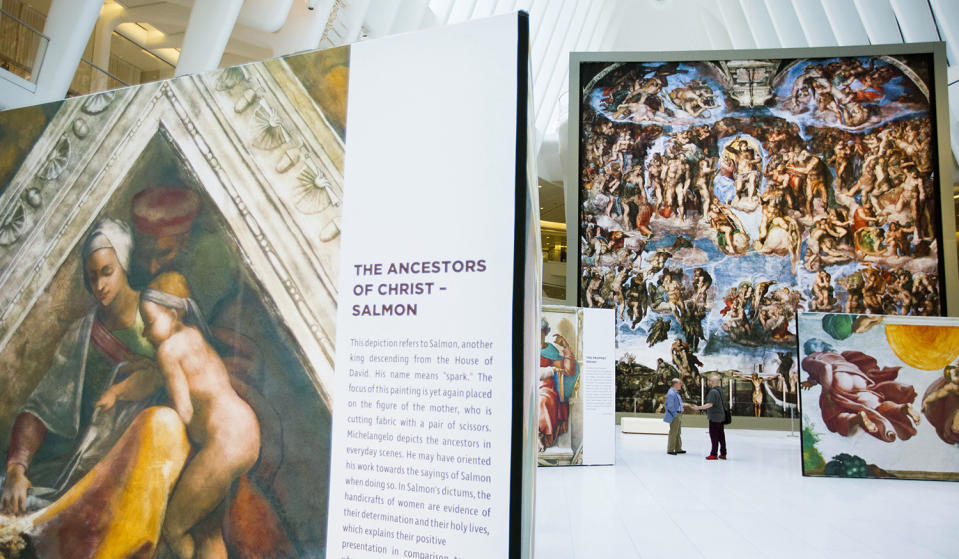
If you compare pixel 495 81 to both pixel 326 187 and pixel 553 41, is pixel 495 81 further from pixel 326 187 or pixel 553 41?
pixel 553 41

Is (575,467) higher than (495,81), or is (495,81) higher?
(495,81)

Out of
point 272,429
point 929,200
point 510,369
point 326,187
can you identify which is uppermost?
point 929,200

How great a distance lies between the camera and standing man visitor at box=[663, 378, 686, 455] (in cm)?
1191

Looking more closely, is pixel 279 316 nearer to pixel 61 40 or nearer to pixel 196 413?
pixel 196 413

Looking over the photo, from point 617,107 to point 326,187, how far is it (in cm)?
1780

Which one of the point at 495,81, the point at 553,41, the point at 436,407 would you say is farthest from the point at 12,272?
the point at 553,41

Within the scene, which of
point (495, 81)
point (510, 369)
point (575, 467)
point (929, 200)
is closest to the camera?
point (510, 369)

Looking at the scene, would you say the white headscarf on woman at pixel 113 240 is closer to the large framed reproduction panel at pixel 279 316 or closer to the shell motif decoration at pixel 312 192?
the large framed reproduction panel at pixel 279 316

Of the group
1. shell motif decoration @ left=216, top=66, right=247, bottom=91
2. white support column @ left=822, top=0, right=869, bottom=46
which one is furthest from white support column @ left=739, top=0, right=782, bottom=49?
shell motif decoration @ left=216, top=66, right=247, bottom=91

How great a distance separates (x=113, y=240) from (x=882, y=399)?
401 inches

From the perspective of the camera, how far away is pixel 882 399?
10.1 meters

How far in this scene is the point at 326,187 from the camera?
279cm

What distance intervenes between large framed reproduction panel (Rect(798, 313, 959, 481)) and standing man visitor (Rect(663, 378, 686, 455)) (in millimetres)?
2202

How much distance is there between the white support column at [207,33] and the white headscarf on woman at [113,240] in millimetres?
10744
